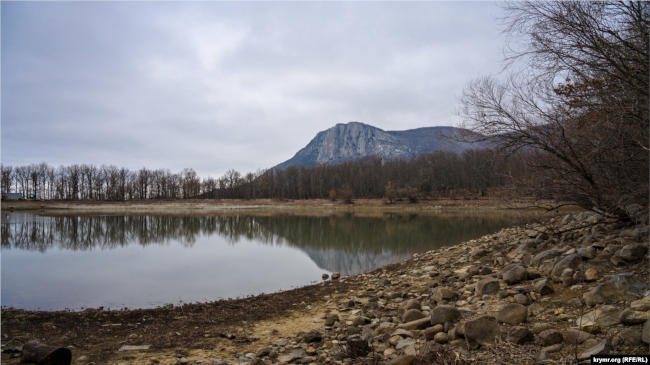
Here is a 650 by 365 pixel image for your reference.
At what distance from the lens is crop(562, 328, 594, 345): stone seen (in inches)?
123

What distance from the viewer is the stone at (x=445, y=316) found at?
14.9 ft

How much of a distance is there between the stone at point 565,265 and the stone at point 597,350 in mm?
2761

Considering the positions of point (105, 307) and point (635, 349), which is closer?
point (635, 349)

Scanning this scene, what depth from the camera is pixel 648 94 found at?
4320mm

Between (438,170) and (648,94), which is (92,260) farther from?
(438,170)

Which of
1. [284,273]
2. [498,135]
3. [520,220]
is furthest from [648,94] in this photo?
[284,273]

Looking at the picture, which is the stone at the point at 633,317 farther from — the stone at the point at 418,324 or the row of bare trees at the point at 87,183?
the row of bare trees at the point at 87,183

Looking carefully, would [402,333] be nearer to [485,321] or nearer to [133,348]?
[485,321]

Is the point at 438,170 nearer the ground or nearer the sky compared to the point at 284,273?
nearer the sky

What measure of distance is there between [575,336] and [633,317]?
0.55 meters

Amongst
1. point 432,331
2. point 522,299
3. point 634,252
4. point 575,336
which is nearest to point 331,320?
point 432,331

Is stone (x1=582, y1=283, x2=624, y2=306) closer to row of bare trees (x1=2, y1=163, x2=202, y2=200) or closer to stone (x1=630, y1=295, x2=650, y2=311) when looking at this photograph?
stone (x1=630, y1=295, x2=650, y2=311)

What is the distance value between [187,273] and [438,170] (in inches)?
3430

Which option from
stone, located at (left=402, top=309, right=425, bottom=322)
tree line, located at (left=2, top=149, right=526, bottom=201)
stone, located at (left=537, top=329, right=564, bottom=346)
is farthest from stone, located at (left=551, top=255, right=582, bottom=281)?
tree line, located at (left=2, top=149, right=526, bottom=201)
